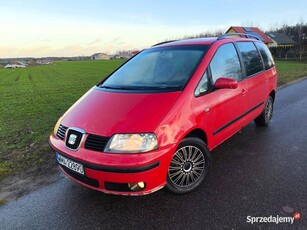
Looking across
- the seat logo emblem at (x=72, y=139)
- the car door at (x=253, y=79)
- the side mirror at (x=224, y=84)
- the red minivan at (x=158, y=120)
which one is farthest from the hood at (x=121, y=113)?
the car door at (x=253, y=79)

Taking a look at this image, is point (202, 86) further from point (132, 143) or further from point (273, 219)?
point (273, 219)

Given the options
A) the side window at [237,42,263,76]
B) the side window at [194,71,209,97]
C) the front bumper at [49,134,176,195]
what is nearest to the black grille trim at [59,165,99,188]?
the front bumper at [49,134,176,195]

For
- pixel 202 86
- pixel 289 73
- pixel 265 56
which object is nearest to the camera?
pixel 202 86

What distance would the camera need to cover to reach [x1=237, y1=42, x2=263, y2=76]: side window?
4.49 m

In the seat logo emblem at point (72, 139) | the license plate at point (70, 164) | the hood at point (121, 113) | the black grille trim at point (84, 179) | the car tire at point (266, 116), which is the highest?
the hood at point (121, 113)

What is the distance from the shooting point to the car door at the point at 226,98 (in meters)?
3.58

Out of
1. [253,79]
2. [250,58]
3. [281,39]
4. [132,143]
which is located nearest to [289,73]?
[250,58]

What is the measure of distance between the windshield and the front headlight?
0.80 meters

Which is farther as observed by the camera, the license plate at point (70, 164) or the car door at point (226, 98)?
the car door at point (226, 98)

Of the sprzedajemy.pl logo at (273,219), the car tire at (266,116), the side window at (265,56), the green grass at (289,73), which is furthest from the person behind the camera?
the green grass at (289,73)

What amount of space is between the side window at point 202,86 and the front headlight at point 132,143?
2.84 feet

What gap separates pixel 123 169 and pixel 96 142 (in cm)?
41

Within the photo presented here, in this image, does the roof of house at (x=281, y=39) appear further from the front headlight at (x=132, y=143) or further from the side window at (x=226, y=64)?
the front headlight at (x=132, y=143)

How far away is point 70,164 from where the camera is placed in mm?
2992
